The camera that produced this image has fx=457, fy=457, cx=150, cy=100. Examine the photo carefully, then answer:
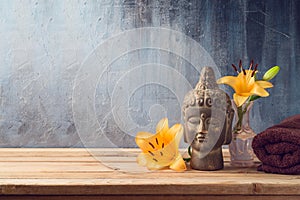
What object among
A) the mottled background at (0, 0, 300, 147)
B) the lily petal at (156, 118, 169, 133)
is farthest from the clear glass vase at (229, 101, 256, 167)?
the mottled background at (0, 0, 300, 147)

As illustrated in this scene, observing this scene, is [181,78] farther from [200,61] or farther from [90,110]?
[90,110]

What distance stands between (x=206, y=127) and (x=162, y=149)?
0.17 meters

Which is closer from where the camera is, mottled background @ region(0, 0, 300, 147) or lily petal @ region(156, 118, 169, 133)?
lily petal @ region(156, 118, 169, 133)

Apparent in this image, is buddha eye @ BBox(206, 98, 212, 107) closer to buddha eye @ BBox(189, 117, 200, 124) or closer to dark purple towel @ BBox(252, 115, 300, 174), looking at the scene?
buddha eye @ BBox(189, 117, 200, 124)

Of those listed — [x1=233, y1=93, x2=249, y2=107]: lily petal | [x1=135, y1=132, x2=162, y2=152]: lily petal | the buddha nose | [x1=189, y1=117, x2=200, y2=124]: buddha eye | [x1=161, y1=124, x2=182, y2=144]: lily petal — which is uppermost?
[x1=233, y1=93, x2=249, y2=107]: lily petal

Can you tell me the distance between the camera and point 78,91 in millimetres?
1840

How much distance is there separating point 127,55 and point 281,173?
2.66 ft

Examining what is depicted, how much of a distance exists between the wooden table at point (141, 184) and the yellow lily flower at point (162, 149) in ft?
0.11

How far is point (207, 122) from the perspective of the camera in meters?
1.33

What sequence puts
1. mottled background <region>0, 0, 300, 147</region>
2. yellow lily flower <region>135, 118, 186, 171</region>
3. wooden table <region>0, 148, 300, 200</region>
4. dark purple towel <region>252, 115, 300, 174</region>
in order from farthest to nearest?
1. mottled background <region>0, 0, 300, 147</region>
2. yellow lily flower <region>135, 118, 186, 171</region>
3. dark purple towel <region>252, 115, 300, 174</region>
4. wooden table <region>0, 148, 300, 200</region>

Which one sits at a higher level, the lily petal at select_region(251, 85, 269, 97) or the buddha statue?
the lily petal at select_region(251, 85, 269, 97)

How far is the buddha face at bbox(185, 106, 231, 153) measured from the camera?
4.35ft

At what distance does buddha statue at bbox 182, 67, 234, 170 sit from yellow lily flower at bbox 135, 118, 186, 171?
0.05 metres

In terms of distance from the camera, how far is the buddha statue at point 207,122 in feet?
4.36
